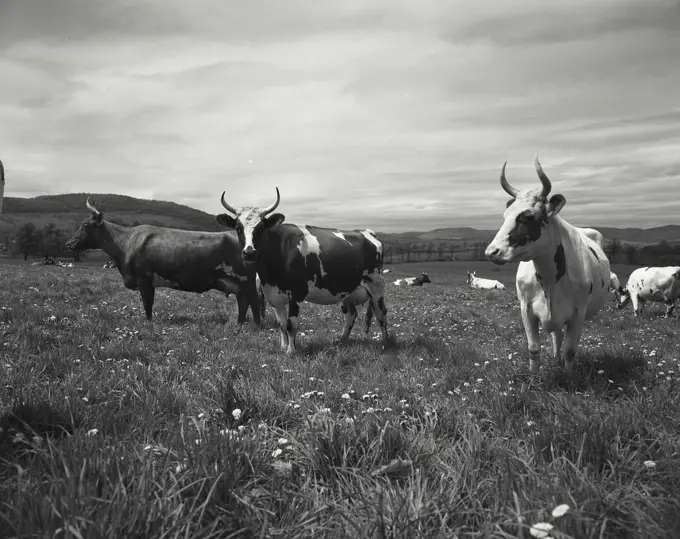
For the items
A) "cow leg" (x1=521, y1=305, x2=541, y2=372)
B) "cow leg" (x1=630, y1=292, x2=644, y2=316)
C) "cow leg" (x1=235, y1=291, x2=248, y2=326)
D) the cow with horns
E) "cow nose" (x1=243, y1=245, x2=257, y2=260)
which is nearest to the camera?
"cow leg" (x1=521, y1=305, x2=541, y2=372)

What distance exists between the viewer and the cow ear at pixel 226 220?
28.8 ft

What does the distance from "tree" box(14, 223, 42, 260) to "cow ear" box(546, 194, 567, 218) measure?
99.3 m

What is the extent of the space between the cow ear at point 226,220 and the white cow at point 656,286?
18427 mm

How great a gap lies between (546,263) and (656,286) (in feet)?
56.5

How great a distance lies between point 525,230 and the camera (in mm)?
5809

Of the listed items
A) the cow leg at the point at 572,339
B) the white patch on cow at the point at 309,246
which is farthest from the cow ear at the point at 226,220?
the cow leg at the point at 572,339

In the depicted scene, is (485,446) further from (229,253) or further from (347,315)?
(229,253)

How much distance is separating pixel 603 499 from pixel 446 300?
19.3 m

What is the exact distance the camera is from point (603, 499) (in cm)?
239

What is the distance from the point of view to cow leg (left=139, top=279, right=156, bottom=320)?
11.5 meters

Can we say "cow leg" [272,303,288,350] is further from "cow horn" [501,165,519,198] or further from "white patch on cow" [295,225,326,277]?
"cow horn" [501,165,519,198]

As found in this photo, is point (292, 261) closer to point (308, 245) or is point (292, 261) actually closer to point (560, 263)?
point (308, 245)

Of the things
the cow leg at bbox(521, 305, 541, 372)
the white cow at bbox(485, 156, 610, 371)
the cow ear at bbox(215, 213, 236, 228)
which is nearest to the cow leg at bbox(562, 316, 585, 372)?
the white cow at bbox(485, 156, 610, 371)

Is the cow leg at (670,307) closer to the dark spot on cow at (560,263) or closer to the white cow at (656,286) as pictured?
the white cow at (656,286)
